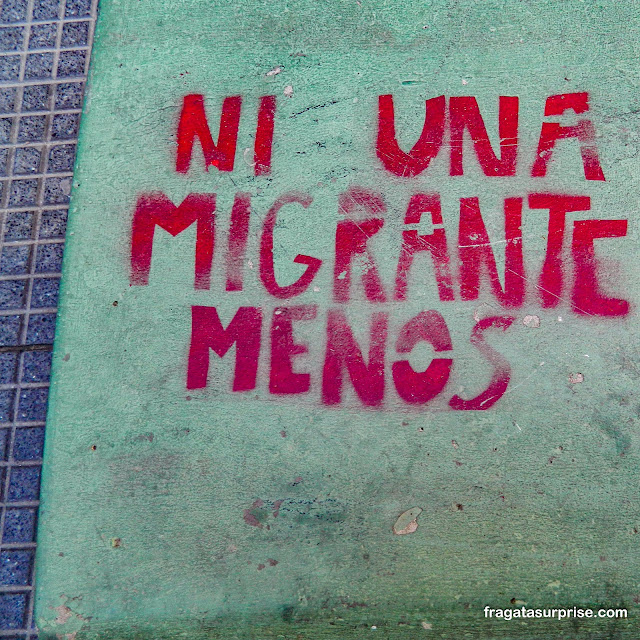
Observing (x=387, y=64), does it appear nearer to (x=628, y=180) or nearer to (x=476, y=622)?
(x=628, y=180)

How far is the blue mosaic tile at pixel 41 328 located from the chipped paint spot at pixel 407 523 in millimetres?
1915

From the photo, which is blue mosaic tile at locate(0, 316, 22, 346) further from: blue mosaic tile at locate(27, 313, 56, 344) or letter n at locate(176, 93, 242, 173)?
letter n at locate(176, 93, 242, 173)

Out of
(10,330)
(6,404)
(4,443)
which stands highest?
(10,330)

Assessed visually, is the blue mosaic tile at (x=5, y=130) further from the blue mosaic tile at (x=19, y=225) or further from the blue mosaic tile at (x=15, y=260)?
the blue mosaic tile at (x=15, y=260)

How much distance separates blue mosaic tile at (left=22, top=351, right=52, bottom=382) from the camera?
2760mm

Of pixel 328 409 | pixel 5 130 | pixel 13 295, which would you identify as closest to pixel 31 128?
pixel 5 130

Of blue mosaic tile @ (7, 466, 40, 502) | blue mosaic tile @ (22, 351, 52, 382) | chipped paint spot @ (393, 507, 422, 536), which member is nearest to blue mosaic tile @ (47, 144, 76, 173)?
blue mosaic tile @ (22, 351, 52, 382)

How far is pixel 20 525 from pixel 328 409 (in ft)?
5.23

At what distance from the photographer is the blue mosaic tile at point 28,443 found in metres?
2.71

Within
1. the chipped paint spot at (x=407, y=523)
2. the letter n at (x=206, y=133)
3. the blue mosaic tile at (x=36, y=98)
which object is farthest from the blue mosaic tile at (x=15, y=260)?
the chipped paint spot at (x=407, y=523)

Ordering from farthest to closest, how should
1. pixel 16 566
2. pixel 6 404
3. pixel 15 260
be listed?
pixel 15 260, pixel 6 404, pixel 16 566

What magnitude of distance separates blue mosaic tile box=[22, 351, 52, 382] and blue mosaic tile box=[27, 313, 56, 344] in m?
0.06

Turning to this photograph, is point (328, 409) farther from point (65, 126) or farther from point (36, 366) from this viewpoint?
point (65, 126)

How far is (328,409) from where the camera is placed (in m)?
2.63
